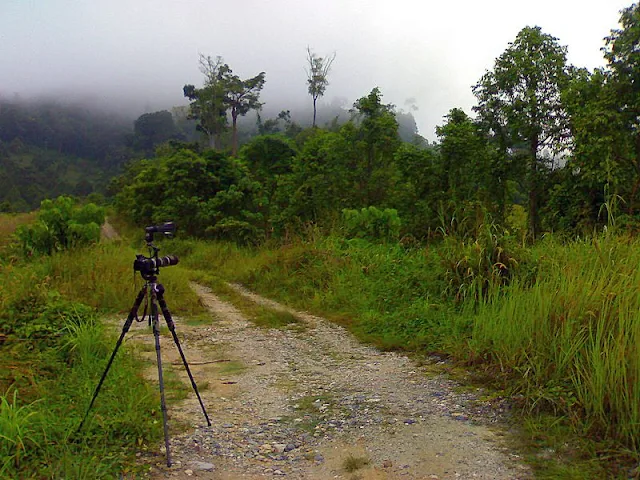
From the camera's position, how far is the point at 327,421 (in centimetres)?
402

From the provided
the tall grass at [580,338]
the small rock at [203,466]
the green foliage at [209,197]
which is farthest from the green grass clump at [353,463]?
the green foliage at [209,197]

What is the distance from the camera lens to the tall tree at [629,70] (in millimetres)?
11719

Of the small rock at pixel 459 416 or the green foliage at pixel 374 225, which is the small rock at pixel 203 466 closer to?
the small rock at pixel 459 416

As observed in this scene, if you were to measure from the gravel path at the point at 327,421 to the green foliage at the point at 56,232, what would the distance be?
4699mm


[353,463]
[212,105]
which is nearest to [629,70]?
[353,463]

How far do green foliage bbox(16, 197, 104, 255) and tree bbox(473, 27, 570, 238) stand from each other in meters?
11.6

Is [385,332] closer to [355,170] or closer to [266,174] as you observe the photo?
[355,170]

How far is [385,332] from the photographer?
21.3ft

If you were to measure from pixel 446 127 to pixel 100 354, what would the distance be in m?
12.3

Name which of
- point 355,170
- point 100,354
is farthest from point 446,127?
point 100,354

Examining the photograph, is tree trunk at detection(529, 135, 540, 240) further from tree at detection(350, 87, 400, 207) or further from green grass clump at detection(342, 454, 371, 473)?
green grass clump at detection(342, 454, 371, 473)

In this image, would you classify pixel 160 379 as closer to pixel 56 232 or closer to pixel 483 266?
pixel 483 266

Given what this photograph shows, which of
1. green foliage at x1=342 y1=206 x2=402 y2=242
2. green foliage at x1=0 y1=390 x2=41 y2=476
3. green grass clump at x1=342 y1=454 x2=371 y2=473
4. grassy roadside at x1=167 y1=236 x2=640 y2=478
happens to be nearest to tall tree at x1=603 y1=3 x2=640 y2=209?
green foliage at x1=342 y1=206 x2=402 y2=242

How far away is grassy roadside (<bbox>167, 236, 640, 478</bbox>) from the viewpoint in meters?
3.33
